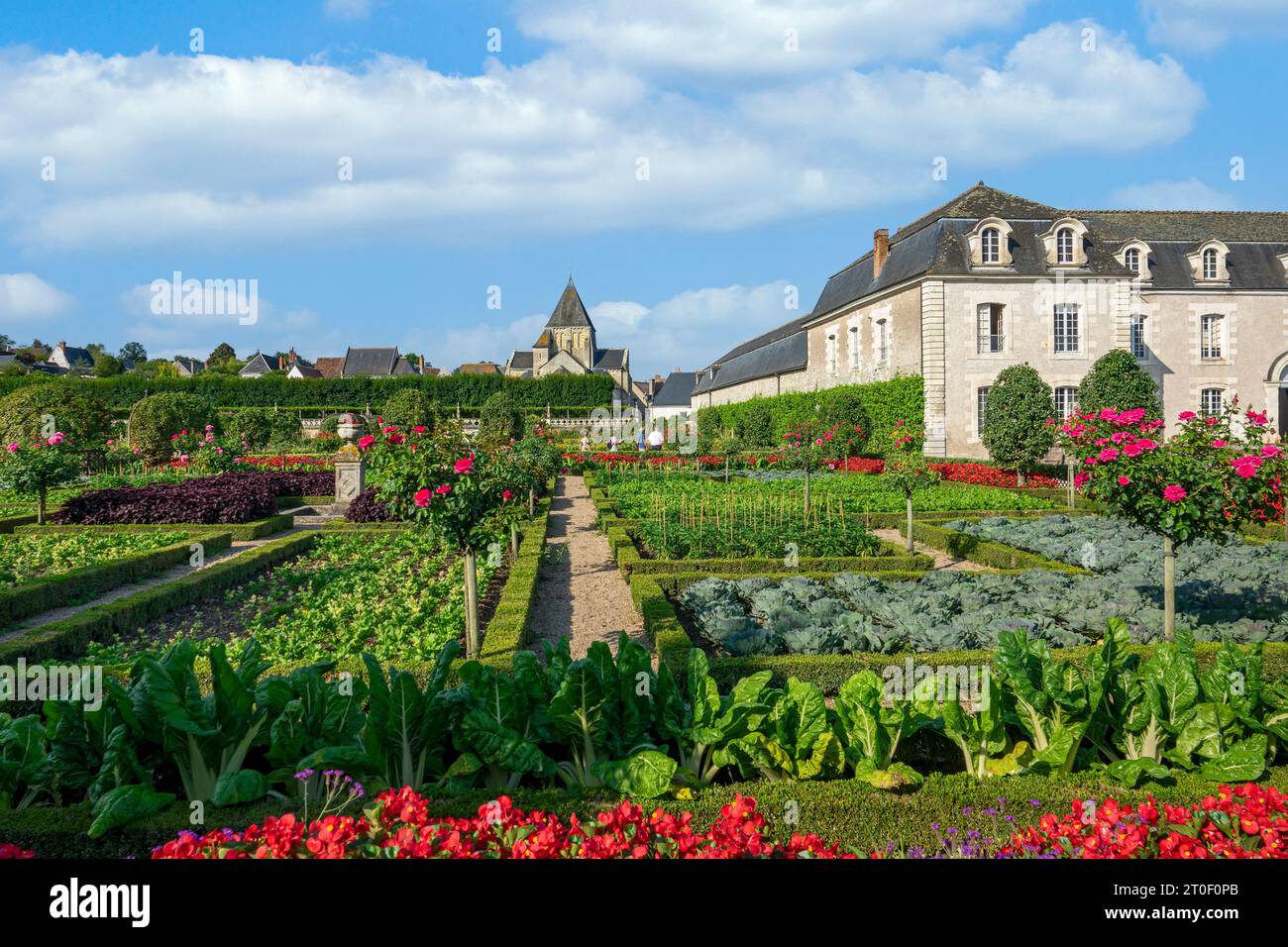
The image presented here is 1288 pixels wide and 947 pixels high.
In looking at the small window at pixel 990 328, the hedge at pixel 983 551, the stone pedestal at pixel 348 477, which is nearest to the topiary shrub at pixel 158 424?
the stone pedestal at pixel 348 477

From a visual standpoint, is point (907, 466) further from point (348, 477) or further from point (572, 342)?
point (572, 342)

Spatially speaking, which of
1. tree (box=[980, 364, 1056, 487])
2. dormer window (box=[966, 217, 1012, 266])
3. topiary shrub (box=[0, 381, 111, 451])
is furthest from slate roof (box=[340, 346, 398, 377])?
tree (box=[980, 364, 1056, 487])

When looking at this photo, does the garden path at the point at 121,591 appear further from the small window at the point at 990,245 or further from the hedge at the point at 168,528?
the small window at the point at 990,245

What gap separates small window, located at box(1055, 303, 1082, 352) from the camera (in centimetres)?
2253

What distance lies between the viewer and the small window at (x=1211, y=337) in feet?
81.1

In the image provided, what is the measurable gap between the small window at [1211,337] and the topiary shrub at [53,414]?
3225cm

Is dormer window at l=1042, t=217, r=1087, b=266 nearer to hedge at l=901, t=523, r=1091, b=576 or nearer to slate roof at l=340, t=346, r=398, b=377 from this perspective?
hedge at l=901, t=523, r=1091, b=576

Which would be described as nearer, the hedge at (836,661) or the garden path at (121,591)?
the hedge at (836,661)

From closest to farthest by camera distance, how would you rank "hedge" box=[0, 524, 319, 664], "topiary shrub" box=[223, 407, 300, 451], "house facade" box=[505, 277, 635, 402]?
"hedge" box=[0, 524, 319, 664], "topiary shrub" box=[223, 407, 300, 451], "house facade" box=[505, 277, 635, 402]

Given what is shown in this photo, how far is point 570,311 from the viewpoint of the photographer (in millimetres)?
69562

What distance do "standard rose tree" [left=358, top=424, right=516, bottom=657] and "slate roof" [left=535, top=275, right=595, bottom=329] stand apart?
2529 inches

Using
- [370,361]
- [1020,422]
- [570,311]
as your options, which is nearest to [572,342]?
[570,311]

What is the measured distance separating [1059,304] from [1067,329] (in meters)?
0.76
